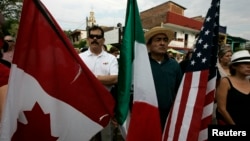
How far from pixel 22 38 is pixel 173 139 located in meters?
1.55

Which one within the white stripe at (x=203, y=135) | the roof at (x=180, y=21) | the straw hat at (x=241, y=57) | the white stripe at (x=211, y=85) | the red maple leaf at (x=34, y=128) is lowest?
the white stripe at (x=203, y=135)

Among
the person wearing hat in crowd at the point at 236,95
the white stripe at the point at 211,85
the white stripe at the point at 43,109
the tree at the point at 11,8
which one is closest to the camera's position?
the white stripe at the point at 43,109

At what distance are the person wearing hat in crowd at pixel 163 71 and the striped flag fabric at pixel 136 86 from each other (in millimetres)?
616

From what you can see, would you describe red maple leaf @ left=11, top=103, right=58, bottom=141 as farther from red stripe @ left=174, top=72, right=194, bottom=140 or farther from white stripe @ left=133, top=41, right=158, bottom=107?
red stripe @ left=174, top=72, right=194, bottom=140

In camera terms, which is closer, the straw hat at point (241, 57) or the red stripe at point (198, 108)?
the red stripe at point (198, 108)

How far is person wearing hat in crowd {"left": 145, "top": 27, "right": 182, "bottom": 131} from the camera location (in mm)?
3279

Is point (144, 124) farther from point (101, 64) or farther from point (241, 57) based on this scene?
point (241, 57)

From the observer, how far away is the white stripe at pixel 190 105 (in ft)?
8.34

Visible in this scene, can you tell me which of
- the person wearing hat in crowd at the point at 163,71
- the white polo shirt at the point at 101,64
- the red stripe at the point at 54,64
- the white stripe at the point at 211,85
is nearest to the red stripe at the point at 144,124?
the red stripe at the point at 54,64

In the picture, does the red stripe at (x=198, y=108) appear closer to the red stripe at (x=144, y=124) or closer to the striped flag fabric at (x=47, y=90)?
the red stripe at (x=144, y=124)

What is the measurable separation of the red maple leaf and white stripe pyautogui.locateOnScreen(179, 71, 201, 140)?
1.13 metres

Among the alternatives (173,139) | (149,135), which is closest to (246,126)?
(173,139)

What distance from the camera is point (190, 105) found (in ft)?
8.45

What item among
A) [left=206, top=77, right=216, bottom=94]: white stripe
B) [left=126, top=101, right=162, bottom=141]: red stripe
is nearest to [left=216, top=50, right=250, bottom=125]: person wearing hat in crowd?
[left=206, top=77, right=216, bottom=94]: white stripe
